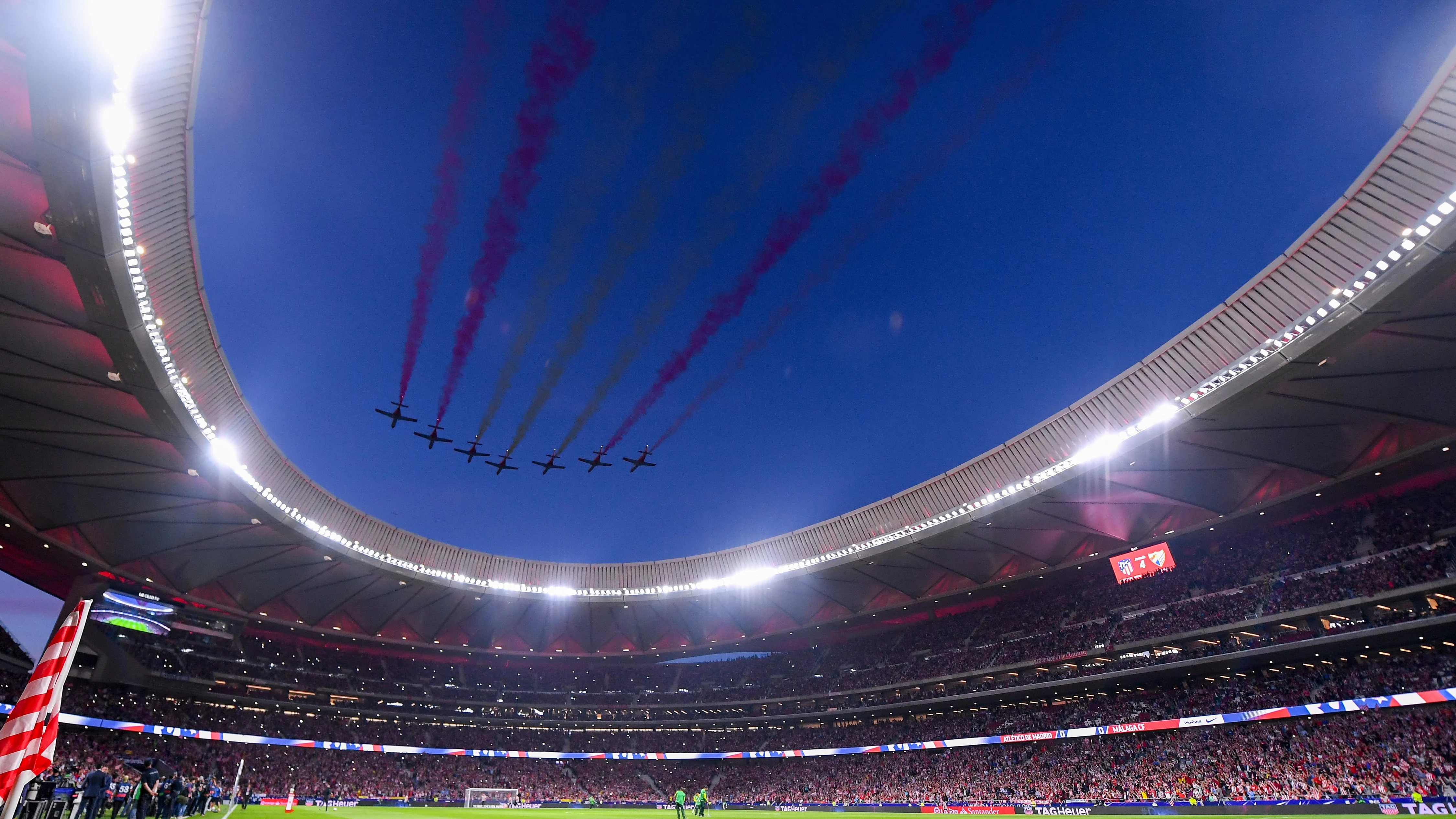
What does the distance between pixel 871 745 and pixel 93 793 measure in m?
48.3

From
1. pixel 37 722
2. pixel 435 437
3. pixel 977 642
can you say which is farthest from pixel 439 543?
pixel 37 722

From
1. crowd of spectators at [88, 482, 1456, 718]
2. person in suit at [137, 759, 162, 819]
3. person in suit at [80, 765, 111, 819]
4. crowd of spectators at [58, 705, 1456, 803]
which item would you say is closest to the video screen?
crowd of spectators at [88, 482, 1456, 718]

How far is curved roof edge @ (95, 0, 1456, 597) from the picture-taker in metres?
19.7

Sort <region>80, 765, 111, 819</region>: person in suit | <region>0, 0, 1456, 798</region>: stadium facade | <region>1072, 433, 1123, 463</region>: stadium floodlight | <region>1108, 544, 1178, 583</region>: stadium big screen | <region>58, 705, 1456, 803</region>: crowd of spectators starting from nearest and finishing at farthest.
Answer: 1. <region>80, 765, 111, 819</region>: person in suit
2. <region>0, 0, 1456, 798</region>: stadium facade
3. <region>58, 705, 1456, 803</region>: crowd of spectators
4. <region>1072, 433, 1123, 463</region>: stadium floodlight
5. <region>1108, 544, 1178, 583</region>: stadium big screen

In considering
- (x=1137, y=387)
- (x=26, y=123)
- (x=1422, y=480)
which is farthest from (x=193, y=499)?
(x=1422, y=480)

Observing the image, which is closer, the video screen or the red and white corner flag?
the red and white corner flag

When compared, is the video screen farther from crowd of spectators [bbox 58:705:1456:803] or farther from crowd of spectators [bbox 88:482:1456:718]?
crowd of spectators [bbox 58:705:1456:803]

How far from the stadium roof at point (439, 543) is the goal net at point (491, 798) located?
589 inches

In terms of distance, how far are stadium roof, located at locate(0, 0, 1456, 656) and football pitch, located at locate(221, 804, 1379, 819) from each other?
1398 centimetres

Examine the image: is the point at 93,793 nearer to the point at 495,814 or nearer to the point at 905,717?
the point at 495,814

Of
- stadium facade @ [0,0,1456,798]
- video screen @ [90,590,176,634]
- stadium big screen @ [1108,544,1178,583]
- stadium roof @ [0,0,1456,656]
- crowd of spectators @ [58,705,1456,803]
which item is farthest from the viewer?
video screen @ [90,590,176,634]

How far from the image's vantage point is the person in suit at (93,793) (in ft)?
55.2

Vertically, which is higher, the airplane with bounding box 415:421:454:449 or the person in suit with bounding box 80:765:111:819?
the airplane with bounding box 415:421:454:449

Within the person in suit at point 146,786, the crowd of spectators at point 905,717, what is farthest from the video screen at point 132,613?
the person in suit at point 146,786
